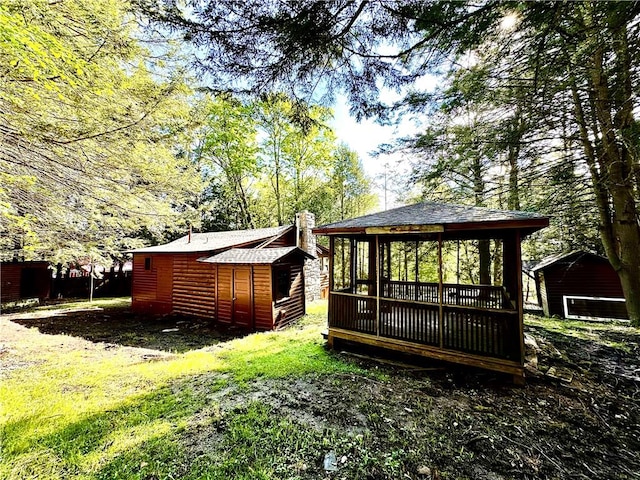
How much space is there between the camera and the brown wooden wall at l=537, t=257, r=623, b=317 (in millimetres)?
11250

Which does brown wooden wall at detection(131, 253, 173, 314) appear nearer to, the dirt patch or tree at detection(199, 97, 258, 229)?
the dirt patch

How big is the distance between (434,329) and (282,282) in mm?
5648

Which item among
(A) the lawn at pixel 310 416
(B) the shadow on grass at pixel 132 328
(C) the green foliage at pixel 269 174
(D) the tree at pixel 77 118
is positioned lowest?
(B) the shadow on grass at pixel 132 328

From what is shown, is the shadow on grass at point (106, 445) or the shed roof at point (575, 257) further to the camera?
the shed roof at point (575, 257)

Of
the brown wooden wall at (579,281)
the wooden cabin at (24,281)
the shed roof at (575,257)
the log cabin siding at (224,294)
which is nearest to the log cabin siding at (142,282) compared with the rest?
the log cabin siding at (224,294)

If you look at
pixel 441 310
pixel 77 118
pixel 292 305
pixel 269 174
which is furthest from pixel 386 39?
pixel 269 174

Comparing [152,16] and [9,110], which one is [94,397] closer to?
[9,110]

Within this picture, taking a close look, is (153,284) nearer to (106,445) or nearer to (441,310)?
(106,445)

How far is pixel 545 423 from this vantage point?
133 inches

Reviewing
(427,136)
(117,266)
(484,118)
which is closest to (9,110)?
(427,136)

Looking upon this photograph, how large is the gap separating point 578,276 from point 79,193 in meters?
17.7

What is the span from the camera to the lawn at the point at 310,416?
2727 millimetres

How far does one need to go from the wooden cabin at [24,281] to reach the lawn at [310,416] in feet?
35.6

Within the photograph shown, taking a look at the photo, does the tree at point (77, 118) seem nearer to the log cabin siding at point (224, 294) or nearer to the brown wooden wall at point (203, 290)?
the log cabin siding at point (224, 294)
